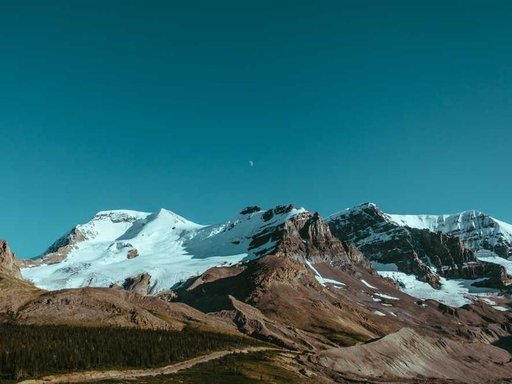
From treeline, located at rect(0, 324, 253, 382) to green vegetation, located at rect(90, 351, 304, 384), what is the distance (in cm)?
1064

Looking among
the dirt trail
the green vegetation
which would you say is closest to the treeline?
the dirt trail

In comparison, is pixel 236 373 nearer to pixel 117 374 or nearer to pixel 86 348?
pixel 117 374

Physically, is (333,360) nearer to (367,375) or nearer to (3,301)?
(367,375)

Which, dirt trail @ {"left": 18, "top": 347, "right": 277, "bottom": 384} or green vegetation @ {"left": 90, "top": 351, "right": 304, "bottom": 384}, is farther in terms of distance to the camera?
green vegetation @ {"left": 90, "top": 351, "right": 304, "bottom": 384}

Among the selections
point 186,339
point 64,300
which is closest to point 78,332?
point 186,339

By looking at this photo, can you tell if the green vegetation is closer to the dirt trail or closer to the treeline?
the dirt trail

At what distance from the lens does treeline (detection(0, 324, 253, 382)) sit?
12075 centimetres

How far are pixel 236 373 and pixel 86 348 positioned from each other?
36.4 meters

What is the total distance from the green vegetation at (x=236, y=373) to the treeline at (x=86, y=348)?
10.6 m

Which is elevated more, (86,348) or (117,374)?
(86,348)

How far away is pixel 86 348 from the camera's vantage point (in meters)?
139

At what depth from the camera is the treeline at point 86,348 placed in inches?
4754

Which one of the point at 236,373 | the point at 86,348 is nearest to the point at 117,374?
the point at 86,348

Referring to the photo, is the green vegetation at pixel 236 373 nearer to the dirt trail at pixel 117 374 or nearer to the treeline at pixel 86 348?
the dirt trail at pixel 117 374
